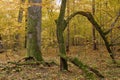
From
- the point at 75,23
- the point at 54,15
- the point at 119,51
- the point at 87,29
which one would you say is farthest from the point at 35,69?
the point at 87,29

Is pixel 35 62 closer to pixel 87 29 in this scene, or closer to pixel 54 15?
pixel 54 15

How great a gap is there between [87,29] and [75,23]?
3545mm

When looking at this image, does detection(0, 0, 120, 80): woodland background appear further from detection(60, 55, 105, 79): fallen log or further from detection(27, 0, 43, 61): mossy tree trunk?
detection(27, 0, 43, 61): mossy tree trunk

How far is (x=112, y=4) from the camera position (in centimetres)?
1691

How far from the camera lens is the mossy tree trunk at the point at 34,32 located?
1095 cm

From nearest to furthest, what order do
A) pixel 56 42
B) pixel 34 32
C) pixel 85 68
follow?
pixel 85 68 → pixel 34 32 → pixel 56 42

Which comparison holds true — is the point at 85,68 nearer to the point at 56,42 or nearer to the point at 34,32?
the point at 34,32

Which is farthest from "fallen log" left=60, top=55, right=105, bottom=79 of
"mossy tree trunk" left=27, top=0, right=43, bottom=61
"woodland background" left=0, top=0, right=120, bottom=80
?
"mossy tree trunk" left=27, top=0, right=43, bottom=61

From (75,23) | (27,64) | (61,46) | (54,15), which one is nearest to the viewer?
(61,46)

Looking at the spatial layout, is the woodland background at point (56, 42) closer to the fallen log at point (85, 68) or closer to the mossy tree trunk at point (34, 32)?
the fallen log at point (85, 68)

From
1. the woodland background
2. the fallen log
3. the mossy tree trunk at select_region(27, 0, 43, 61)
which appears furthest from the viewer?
the mossy tree trunk at select_region(27, 0, 43, 61)

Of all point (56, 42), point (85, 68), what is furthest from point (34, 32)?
point (56, 42)

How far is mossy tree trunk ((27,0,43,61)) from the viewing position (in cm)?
1095

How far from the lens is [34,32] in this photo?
36.3 ft
